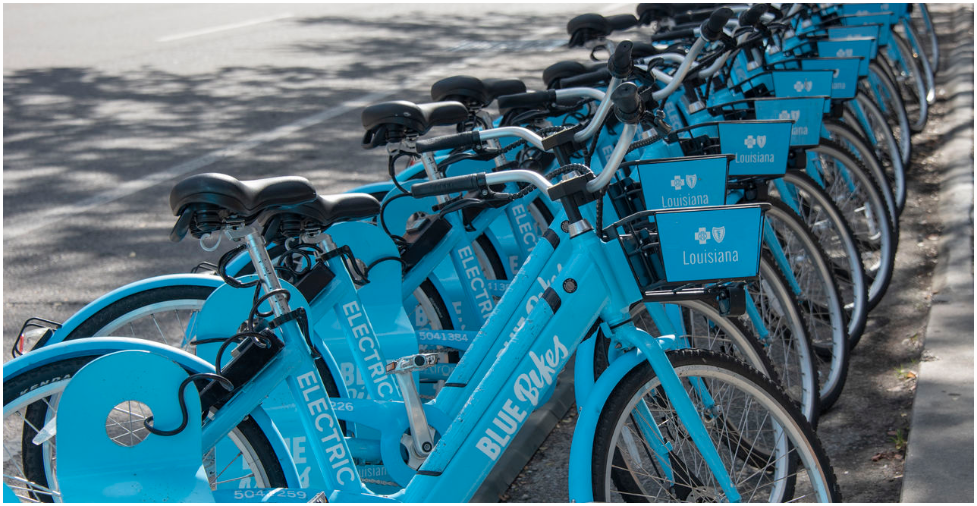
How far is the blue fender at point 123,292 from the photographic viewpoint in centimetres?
286

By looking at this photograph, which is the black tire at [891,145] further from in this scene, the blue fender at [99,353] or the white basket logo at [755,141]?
the blue fender at [99,353]

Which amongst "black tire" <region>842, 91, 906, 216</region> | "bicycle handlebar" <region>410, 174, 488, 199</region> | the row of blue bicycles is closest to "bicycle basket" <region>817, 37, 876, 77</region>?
"black tire" <region>842, 91, 906, 216</region>

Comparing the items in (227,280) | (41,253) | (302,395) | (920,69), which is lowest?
(920,69)

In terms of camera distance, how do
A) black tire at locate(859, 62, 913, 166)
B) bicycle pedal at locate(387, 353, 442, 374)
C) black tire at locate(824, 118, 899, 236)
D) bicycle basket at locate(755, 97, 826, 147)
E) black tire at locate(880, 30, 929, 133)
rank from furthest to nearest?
1. black tire at locate(880, 30, 929, 133)
2. black tire at locate(859, 62, 913, 166)
3. black tire at locate(824, 118, 899, 236)
4. bicycle basket at locate(755, 97, 826, 147)
5. bicycle pedal at locate(387, 353, 442, 374)

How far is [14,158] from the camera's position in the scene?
6969 millimetres

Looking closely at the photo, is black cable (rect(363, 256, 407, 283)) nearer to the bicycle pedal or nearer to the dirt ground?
the bicycle pedal

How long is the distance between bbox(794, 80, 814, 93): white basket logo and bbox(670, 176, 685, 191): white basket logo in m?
1.74

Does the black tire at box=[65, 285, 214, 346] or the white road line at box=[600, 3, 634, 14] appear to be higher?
the black tire at box=[65, 285, 214, 346]

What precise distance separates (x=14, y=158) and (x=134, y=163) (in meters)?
0.89

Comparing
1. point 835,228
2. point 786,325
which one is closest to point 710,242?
point 786,325

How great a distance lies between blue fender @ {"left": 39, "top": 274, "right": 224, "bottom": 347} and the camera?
2.86m

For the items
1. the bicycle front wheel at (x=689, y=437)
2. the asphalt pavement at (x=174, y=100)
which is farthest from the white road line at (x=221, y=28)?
the bicycle front wheel at (x=689, y=437)

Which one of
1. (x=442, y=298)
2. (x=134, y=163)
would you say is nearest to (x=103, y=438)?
(x=442, y=298)

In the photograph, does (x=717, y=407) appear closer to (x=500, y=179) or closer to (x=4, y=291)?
(x=500, y=179)
